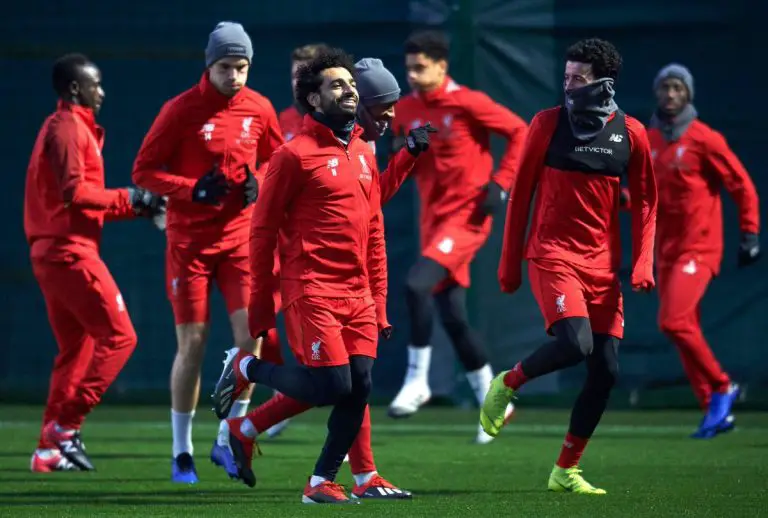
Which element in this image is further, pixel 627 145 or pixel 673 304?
pixel 673 304

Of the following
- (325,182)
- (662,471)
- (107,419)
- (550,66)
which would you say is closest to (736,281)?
(550,66)

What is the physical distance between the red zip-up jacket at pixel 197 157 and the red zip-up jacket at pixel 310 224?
155 cm

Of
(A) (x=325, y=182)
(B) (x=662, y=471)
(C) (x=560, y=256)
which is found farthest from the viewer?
(B) (x=662, y=471)

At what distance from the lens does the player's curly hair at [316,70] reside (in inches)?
297

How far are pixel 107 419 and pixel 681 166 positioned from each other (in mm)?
4526

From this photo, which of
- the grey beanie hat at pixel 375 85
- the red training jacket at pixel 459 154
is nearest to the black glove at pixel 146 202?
the grey beanie hat at pixel 375 85

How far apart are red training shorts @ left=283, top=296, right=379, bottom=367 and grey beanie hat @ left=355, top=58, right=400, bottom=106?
3.47 feet

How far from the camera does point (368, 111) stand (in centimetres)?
816

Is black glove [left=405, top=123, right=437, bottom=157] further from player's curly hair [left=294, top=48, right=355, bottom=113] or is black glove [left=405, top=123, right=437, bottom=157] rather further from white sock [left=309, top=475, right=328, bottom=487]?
white sock [left=309, top=475, right=328, bottom=487]

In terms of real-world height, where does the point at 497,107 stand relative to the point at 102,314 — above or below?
above

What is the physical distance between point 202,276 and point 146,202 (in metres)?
0.50

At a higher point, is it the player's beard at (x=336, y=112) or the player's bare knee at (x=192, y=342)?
the player's beard at (x=336, y=112)

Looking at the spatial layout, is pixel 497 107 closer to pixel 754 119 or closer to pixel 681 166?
pixel 681 166

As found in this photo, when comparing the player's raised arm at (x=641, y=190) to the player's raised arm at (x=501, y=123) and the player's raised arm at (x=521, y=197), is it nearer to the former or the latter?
the player's raised arm at (x=521, y=197)
